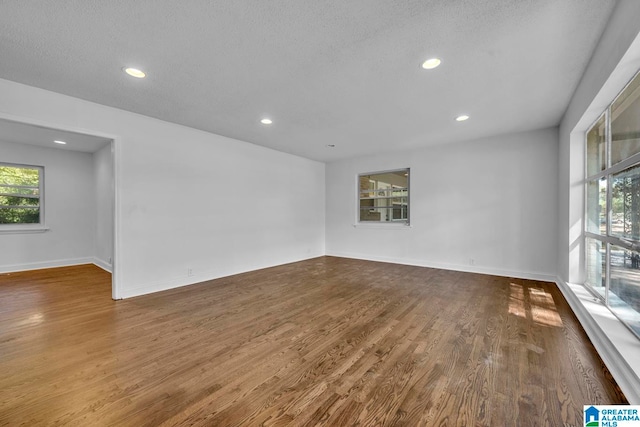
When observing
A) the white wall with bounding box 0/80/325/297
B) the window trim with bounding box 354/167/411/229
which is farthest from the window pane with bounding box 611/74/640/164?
the white wall with bounding box 0/80/325/297

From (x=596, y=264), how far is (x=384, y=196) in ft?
12.3

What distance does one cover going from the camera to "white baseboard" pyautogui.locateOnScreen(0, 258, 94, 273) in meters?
5.04

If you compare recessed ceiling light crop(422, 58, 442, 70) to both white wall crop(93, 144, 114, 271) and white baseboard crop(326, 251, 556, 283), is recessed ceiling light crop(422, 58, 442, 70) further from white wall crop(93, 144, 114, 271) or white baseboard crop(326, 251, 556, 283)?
white wall crop(93, 144, 114, 271)

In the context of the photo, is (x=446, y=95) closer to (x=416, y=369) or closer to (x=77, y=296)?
(x=416, y=369)

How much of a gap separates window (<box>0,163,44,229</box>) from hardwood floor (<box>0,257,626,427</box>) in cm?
266

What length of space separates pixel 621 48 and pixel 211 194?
4851 millimetres

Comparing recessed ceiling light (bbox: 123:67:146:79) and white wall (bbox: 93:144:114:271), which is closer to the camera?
recessed ceiling light (bbox: 123:67:146:79)

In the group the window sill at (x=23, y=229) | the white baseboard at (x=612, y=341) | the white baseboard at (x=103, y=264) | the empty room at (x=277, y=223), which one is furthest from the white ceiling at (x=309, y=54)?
the window sill at (x=23, y=229)

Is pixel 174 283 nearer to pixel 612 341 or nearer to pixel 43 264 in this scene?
pixel 43 264

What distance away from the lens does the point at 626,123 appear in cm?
221

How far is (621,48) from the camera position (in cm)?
168

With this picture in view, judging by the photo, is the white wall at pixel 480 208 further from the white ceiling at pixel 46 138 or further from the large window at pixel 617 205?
the white ceiling at pixel 46 138

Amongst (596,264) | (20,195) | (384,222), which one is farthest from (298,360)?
(20,195)

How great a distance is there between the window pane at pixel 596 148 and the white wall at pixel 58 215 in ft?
29.4
